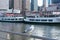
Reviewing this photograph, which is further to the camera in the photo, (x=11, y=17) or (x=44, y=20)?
(x=11, y=17)

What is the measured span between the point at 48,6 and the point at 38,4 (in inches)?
82.8

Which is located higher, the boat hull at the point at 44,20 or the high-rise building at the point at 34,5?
the high-rise building at the point at 34,5

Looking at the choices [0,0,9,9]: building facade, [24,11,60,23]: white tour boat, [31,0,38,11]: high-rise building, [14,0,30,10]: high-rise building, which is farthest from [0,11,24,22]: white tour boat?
[0,0,9,9]: building facade

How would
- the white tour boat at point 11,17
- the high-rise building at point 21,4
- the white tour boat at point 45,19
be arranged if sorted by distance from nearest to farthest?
1. the white tour boat at point 45,19
2. the white tour boat at point 11,17
3. the high-rise building at point 21,4

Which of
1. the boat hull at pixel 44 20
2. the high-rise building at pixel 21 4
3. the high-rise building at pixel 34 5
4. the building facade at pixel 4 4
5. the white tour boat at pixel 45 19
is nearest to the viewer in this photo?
the boat hull at pixel 44 20

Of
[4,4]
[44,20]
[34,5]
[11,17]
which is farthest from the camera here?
[4,4]

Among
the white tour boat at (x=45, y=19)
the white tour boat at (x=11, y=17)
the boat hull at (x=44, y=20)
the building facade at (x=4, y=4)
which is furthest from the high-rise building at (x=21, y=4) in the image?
the boat hull at (x=44, y=20)

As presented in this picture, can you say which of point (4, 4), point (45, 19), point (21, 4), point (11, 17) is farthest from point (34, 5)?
point (45, 19)

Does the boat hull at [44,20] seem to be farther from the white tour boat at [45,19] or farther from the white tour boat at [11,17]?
the white tour boat at [11,17]

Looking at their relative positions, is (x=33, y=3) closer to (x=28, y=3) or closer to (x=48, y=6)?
(x=28, y=3)

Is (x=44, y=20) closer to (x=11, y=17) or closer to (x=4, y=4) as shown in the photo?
(x=11, y=17)

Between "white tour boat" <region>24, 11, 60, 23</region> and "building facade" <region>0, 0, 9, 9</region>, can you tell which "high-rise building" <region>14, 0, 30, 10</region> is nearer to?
"building facade" <region>0, 0, 9, 9</region>

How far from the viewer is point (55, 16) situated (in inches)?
623

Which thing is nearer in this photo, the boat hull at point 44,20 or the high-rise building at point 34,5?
the boat hull at point 44,20
